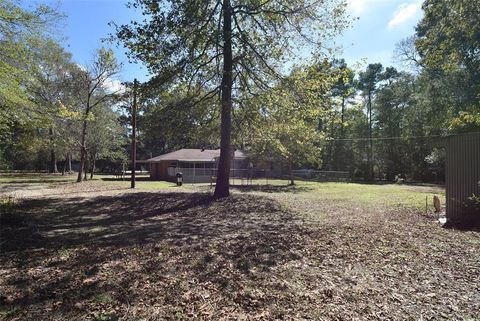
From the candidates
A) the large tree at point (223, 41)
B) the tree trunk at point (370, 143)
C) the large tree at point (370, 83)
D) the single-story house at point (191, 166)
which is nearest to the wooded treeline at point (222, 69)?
the large tree at point (223, 41)

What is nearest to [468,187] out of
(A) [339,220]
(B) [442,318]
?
(A) [339,220]

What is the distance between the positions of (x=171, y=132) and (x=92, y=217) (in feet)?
16.8

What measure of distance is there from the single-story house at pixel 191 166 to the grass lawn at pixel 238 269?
21820 mm

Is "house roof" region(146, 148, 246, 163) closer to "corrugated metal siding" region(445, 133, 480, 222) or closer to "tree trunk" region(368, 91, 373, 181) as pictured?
"tree trunk" region(368, 91, 373, 181)

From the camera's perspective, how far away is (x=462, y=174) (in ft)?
31.5

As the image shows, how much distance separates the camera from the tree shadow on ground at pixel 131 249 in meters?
4.48

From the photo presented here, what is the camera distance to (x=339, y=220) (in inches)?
358

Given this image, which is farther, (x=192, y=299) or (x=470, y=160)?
(x=470, y=160)

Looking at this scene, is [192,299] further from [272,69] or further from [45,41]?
[45,41]

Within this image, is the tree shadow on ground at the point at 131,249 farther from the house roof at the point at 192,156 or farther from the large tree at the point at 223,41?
the house roof at the point at 192,156

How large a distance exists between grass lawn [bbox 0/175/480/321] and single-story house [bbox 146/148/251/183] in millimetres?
21820

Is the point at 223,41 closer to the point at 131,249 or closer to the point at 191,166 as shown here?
the point at 131,249

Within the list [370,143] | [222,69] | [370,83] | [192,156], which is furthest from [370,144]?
[222,69]

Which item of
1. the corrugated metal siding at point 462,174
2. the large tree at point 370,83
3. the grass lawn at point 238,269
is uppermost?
the large tree at point 370,83
